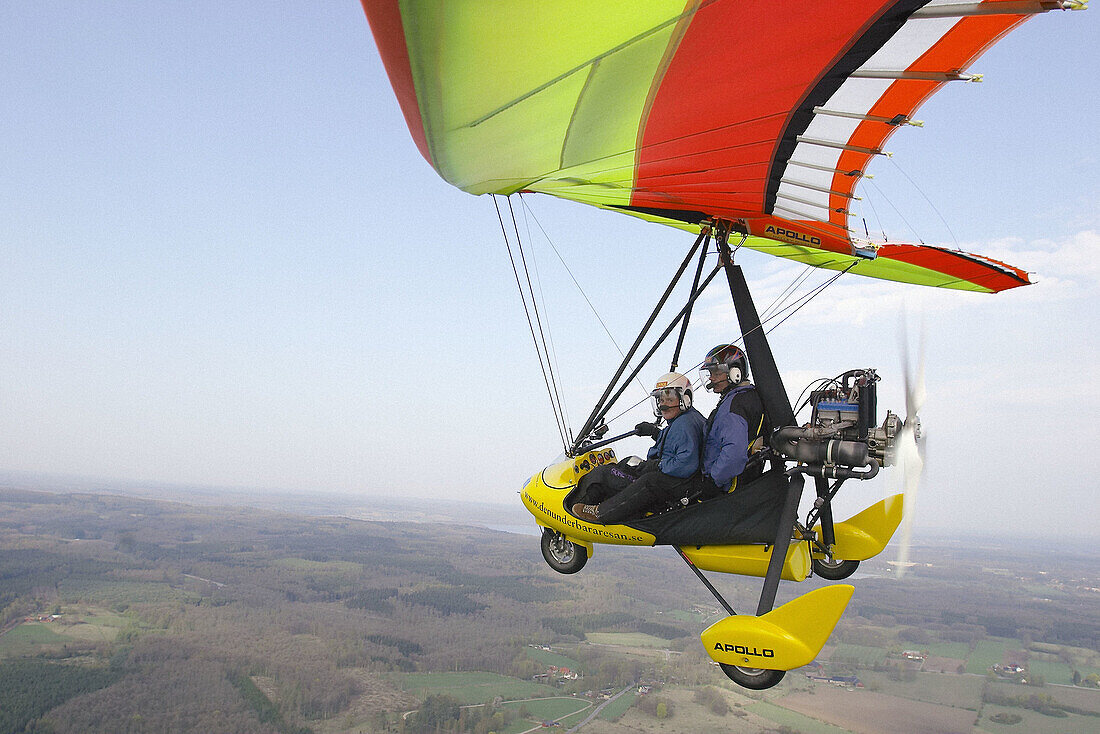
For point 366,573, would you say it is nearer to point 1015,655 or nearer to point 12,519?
point 1015,655

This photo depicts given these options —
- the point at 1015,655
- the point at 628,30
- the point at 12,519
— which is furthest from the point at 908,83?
the point at 12,519

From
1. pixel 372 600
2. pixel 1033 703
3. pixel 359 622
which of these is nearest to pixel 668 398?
pixel 1033 703

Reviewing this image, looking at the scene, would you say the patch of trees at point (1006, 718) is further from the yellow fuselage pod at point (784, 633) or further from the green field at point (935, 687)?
the yellow fuselage pod at point (784, 633)

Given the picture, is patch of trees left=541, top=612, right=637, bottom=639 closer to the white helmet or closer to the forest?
the forest

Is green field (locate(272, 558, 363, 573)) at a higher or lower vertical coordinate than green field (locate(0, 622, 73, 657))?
higher

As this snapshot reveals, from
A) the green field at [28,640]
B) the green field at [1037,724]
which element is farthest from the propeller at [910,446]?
the green field at [28,640]

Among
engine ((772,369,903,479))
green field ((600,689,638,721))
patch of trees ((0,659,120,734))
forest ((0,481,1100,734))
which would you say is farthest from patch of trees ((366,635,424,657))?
engine ((772,369,903,479))
